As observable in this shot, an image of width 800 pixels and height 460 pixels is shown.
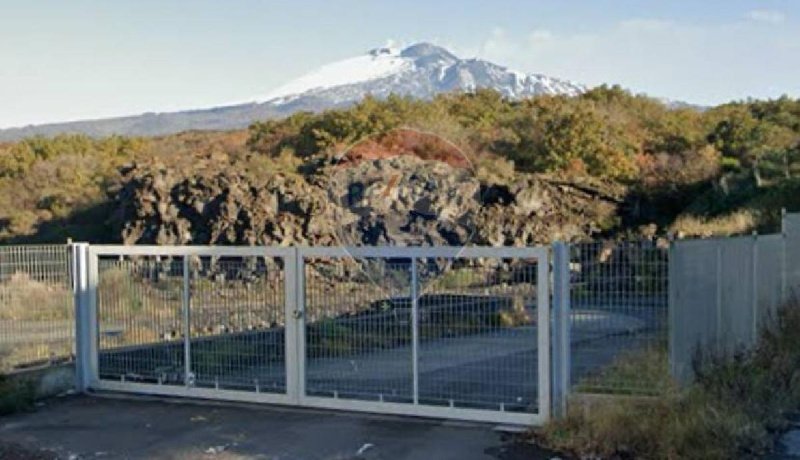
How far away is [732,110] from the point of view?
49.5 m

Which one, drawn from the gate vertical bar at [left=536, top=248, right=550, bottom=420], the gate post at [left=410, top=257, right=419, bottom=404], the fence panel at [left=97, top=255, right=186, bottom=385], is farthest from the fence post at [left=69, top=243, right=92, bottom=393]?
the gate vertical bar at [left=536, top=248, right=550, bottom=420]

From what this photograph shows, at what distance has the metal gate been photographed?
9.41 meters

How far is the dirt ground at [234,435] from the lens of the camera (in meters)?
8.39

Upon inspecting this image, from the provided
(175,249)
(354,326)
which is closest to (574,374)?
(354,326)

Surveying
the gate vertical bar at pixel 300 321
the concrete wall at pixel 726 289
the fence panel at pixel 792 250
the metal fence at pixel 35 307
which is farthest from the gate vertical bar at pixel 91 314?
the fence panel at pixel 792 250

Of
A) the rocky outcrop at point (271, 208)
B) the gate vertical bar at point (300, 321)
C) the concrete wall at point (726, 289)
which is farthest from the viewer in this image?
the rocky outcrop at point (271, 208)

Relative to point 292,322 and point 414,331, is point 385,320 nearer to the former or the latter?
point 414,331

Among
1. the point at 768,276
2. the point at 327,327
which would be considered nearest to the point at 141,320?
the point at 327,327

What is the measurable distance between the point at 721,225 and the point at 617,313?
1620 centimetres

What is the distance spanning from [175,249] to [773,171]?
2442 cm

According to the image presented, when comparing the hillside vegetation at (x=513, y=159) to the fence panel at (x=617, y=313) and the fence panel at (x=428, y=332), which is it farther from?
the fence panel at (x=428, y=332)

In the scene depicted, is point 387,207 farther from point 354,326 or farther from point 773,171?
point 773,171

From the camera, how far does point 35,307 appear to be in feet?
37.3

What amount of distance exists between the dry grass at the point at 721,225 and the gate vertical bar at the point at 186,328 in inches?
512
